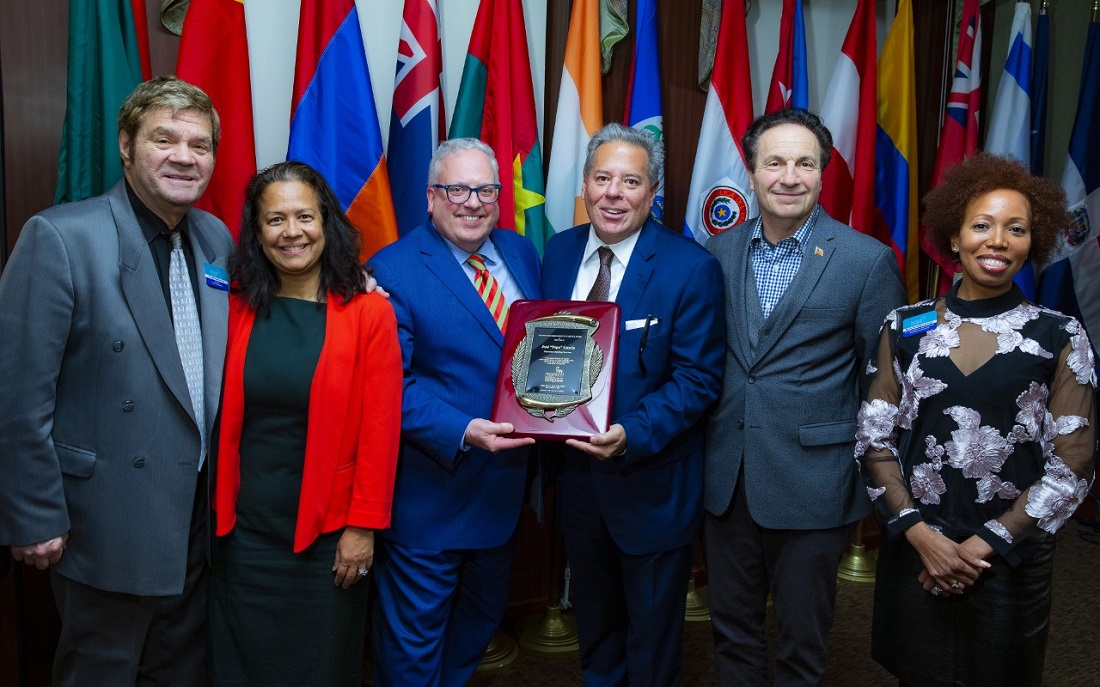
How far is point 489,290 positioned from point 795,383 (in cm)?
82

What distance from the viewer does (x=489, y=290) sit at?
217 centimetres

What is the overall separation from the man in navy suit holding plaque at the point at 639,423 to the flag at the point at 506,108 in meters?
0.69

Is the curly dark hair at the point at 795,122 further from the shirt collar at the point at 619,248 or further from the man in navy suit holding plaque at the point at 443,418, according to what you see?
the man in navy suit holding plaque at the point at 443,418

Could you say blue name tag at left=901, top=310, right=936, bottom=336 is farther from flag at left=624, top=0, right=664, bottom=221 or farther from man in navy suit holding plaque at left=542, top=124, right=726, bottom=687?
flag at left=624, top=0, right=664, bottom=221

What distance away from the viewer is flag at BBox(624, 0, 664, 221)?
3084mm

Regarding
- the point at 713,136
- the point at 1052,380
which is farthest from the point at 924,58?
the point at 1052,380

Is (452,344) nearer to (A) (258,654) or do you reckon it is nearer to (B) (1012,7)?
(A) (258,654)

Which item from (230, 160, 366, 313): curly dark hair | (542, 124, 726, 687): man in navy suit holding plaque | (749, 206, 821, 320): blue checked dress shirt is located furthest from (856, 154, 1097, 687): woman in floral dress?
(230, 160, 366, 313): curly dark hair

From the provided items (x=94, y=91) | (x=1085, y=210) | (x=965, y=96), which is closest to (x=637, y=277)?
(x=94, y=91)

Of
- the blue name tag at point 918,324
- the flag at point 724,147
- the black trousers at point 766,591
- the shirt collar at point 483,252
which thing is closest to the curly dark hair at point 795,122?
the blue name tag at point 918,324

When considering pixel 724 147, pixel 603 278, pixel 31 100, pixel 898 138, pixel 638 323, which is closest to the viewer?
pixel 638 323

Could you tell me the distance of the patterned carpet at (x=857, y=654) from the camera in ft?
9.31

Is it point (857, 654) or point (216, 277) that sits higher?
point (216, 277)

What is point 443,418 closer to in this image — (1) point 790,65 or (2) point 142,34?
(2) point 142,34
